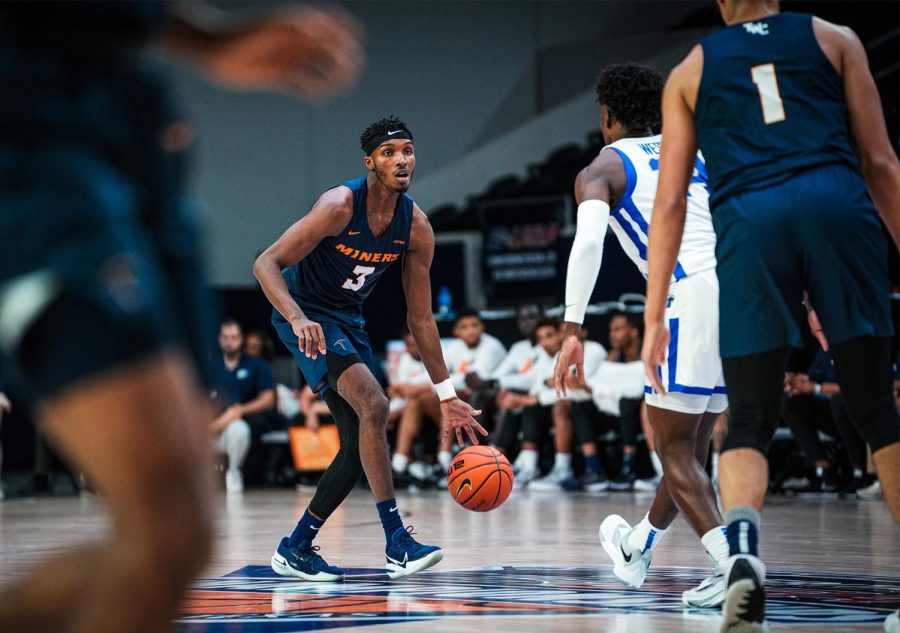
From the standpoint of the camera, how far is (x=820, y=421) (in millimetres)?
10023

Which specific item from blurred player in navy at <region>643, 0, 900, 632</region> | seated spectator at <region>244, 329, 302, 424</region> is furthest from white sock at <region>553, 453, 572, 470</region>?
blurred player in navy at <region>643, 0, 900, 632</region>

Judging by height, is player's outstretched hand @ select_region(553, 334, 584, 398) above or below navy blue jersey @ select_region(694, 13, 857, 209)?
below

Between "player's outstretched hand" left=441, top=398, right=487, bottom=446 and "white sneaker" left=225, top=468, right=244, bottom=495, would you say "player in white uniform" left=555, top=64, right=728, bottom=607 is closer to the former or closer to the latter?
"player's outstretched hand" left=441, top=398, right=487, bottom=446

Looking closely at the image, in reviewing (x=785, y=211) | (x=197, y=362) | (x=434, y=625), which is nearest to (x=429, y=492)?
(x=434, y=625)

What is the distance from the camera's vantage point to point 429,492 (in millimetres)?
11750

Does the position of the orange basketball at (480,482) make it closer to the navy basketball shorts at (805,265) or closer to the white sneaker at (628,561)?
the white sneaker at (628,561)

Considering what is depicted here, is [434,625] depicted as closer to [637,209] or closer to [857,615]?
[857,615]

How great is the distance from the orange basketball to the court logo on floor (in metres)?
0.44

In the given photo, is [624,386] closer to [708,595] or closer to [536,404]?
[536,404]

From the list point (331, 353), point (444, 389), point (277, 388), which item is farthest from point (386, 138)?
point (277, 388)

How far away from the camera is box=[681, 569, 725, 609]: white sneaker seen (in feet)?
12.3

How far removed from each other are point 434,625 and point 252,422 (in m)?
9.50

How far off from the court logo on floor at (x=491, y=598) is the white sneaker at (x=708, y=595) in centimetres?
5

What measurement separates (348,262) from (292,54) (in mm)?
3435
